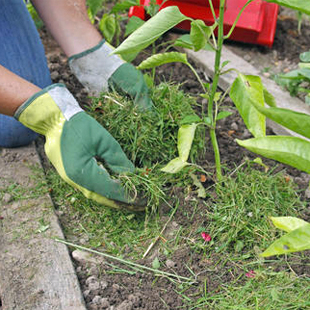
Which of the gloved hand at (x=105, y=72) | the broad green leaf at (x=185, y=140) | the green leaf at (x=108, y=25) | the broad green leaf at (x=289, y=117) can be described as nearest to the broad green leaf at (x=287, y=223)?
the broad green leaf at (x=289, y=117)

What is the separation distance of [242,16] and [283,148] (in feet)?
4.99

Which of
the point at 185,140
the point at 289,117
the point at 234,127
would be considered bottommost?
the point at 234,127

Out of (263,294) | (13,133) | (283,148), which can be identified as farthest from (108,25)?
(263,294)

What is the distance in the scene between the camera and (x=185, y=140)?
132 centimetres

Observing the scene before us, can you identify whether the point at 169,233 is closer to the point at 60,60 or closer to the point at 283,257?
the point at 283,257

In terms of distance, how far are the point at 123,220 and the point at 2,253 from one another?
1.33ft

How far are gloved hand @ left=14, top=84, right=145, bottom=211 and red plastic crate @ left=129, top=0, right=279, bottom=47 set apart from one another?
94 cm

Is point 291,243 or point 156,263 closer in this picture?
point 291,243

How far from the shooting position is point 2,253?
1.34 metres

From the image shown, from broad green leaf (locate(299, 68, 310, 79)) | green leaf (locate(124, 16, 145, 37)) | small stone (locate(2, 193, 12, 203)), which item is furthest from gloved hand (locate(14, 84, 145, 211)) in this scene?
broad green leaf (locate(299, 68, 310, 79))

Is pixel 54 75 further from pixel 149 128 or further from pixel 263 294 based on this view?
pixel 263 294

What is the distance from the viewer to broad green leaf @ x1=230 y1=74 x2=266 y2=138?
119 centimetres

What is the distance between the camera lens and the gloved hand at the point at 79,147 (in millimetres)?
1422

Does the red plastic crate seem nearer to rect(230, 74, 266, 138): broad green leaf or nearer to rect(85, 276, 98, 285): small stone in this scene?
rect(230, 74, 266, 138): broad green leaf
